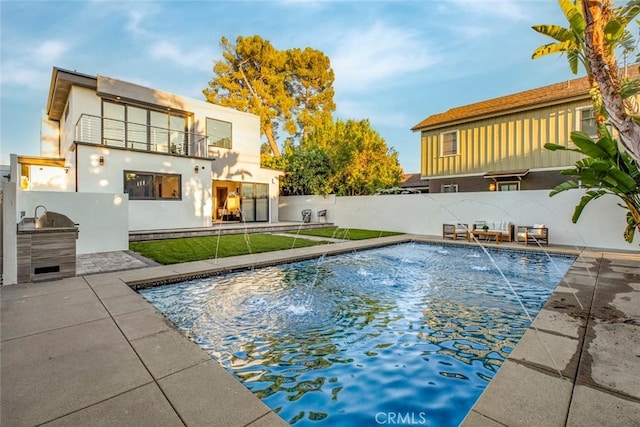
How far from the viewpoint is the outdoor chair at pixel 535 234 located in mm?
11219

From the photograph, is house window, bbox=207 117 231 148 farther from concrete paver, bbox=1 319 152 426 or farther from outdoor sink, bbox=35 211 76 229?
concrete paver, bbox=1 319 152 426

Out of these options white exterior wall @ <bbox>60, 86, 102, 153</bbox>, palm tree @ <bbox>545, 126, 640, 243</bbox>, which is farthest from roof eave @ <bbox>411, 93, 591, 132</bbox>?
white exterior wall @ <bbox>60, 86, 102, 153</bbox>

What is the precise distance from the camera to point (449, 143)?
692 inches

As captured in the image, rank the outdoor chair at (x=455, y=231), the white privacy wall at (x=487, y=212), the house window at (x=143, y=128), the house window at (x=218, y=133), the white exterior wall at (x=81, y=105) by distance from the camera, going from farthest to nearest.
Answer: the house window at (x=218, y=133), the house window at (x=143, y=128), the outdoor chair at (x=455, y=231), the white exterior wall at (x=81, y=105), the white privacy wall at (x=487, y=212)

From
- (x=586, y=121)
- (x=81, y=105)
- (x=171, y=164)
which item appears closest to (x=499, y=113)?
(x=586, y=121)

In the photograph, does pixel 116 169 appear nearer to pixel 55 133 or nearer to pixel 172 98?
pixel 172 98

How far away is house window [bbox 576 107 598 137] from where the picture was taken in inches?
520

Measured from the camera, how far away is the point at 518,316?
452cm

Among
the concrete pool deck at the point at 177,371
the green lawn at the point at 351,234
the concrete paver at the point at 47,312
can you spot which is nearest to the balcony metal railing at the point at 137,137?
the green lawn at the point at 351,234

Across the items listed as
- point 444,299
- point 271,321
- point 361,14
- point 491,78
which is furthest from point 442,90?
point 271,321

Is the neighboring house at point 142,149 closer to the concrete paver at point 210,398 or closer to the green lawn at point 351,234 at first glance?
the green lawn at point 351,234

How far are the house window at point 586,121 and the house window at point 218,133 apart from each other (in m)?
16.9

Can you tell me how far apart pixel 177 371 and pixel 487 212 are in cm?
1367

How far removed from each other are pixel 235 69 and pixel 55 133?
41.3 ft
